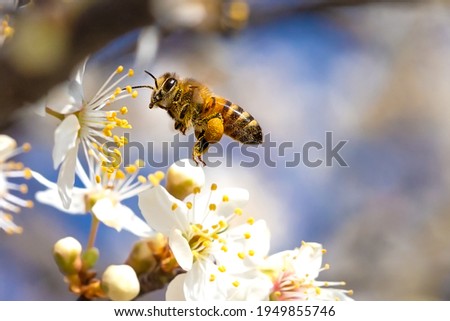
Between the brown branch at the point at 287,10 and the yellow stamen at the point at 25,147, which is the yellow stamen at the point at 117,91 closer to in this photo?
the yellow stamen at the point at 25,147

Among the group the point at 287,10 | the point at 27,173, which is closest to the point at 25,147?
the point at 27,173

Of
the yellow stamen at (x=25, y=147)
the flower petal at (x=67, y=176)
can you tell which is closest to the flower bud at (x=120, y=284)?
the flower petal at (x=67, y=176)

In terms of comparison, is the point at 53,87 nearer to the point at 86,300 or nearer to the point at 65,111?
the point at 65,111

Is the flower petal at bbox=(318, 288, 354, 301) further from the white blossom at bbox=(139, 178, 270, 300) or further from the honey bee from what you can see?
the honey bee

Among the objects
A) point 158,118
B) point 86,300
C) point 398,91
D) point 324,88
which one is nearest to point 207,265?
point 86,300

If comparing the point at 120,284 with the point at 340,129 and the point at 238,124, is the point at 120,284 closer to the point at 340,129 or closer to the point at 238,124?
the point at 238,124

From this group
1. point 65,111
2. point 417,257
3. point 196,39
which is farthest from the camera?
point 417,257

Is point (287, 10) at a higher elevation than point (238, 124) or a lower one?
higher
